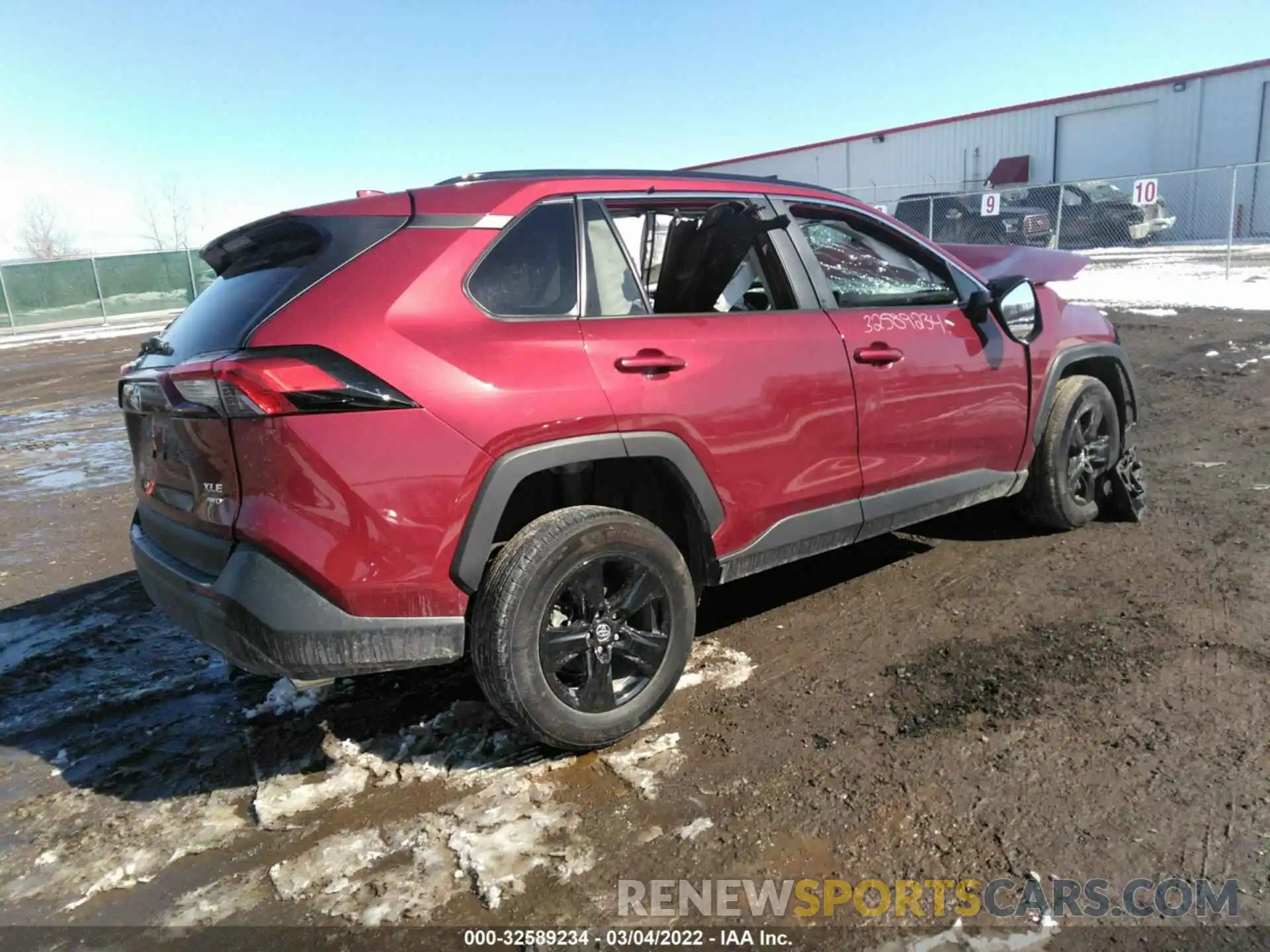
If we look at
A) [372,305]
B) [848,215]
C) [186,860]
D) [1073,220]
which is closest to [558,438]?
[372,305]

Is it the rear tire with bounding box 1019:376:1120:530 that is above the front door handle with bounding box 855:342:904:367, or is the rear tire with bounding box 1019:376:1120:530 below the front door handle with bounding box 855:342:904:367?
below

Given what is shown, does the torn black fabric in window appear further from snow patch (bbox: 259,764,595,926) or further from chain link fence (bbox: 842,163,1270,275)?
chain link fence (bbox: 842,163,1270,275)

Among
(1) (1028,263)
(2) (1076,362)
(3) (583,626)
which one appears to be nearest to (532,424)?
(3) (583,626)

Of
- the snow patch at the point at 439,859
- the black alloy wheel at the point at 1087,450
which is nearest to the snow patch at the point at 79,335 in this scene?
the black alloy wheel at the point at 1087,450

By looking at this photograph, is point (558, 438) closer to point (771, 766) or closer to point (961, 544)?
point (771, 766)

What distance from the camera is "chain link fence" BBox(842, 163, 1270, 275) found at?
2105 cm

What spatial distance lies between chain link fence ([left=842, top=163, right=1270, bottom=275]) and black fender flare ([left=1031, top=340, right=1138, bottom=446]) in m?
14.4

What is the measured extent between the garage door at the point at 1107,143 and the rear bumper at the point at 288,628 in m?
32.2

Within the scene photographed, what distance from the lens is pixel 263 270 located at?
2.76 metres

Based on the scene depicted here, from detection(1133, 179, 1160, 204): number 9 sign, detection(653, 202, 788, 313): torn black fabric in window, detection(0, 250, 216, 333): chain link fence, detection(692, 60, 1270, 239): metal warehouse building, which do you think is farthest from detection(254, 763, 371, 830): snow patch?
detection(0, 250, 216, 333): chain link fence

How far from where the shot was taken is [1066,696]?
3.07 meters

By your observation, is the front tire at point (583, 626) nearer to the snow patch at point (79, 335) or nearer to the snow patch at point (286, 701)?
the snow patch at point (286, 701)

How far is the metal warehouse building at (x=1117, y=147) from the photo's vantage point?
26.3 meters

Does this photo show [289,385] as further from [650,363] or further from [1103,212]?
[1103,212]
